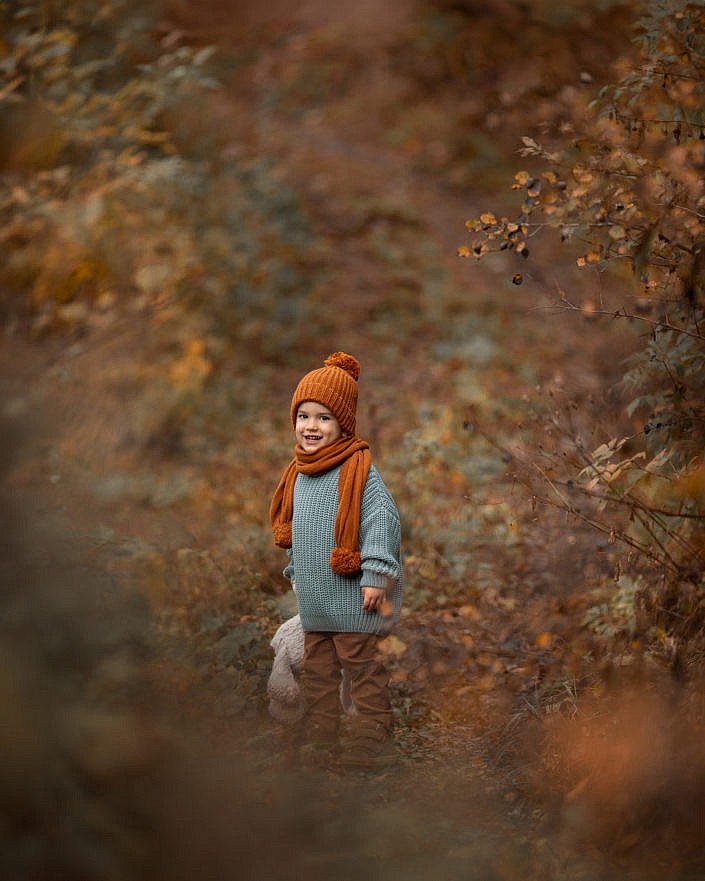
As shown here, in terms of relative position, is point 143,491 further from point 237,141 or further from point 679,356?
point 237,141

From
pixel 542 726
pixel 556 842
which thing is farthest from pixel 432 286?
pixel 556 842

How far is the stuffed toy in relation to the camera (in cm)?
395

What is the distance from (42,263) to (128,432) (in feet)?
5.04

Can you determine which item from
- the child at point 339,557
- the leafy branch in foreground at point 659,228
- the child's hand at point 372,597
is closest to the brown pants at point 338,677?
the child at point 339,557

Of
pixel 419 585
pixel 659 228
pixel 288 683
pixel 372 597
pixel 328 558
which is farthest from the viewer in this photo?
pixel 419 585

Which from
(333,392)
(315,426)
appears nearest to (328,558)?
(315,426)

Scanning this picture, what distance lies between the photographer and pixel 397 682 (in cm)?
462

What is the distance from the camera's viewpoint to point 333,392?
3.59 m

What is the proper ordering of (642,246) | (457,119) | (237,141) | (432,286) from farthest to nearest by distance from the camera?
(457,119), (237,141), (432,286), (642,246)

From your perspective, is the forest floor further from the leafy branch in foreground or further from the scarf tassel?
the scarf tassel

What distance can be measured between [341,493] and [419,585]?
200 cm

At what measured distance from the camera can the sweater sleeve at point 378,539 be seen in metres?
3.51

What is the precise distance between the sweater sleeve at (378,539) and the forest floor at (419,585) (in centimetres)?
59

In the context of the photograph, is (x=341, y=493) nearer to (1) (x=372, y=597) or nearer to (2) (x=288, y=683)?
(1) (x=372, y=597)
